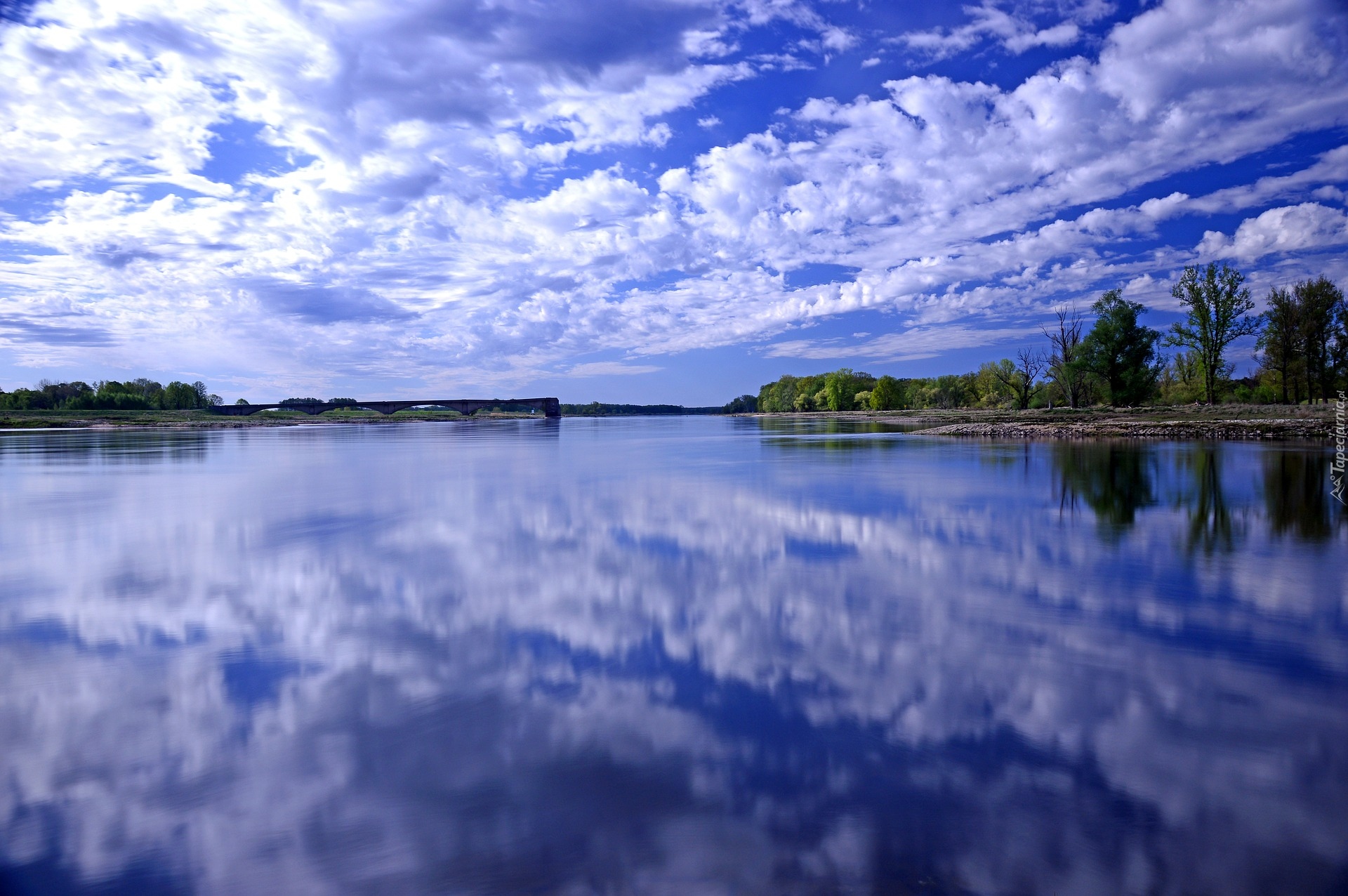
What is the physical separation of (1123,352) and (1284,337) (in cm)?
975

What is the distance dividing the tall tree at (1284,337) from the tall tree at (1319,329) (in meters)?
0.31

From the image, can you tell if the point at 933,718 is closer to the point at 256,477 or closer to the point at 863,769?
the point at 863,769

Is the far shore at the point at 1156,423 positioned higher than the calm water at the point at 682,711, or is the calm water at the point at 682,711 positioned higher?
the far shore at the point at 1156,423

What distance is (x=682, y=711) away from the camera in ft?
14.2

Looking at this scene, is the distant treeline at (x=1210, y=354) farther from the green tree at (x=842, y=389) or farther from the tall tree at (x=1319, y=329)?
the green tree at (x=842, y=389)

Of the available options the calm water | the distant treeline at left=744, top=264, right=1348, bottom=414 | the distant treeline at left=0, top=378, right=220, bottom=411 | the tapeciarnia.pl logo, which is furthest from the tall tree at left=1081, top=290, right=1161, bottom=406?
the distant treeline at left=0, top=378, right=220, bottom=411

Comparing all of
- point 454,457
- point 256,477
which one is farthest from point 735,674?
point 454,457

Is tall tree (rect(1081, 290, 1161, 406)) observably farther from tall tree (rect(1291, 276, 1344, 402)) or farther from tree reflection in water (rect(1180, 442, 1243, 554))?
tree reflection in water (rect(1180, 442, 1243, 554))

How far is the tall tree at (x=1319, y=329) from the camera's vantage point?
44.7 meters

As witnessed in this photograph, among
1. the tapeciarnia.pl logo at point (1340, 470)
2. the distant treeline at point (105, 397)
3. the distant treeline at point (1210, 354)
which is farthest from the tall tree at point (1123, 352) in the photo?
the distant treeline at point (105, 397)

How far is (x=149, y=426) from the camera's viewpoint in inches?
3263

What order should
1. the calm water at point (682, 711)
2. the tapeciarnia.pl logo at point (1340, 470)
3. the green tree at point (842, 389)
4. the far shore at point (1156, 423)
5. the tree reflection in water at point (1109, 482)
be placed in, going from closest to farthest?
the calm water at point (682, 711) < the tree reflection in water at point (1109, 482) < the tapeciarnia.pl logo at point (1340, 470) < the far shore at point (1156, 423) < the green tree at point (842, 389)

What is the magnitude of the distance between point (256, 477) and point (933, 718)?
2077 cm

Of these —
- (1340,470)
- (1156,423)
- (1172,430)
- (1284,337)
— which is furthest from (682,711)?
(1284,337)
